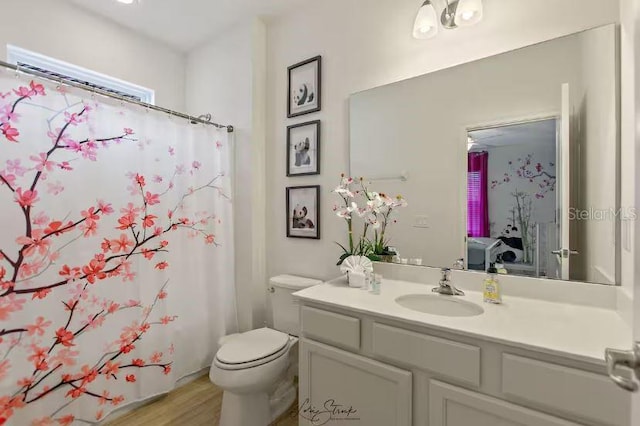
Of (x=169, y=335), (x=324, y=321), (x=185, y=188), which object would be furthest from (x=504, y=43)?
(x=169, y=335)

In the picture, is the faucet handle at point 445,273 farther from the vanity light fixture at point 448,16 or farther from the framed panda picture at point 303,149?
the vanity light fixture at point 448,16

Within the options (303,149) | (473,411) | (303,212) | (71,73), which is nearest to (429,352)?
(473,411)

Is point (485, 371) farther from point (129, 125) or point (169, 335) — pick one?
point (129, 125)

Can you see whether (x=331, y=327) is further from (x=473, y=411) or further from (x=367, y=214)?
(x=367, y=214)

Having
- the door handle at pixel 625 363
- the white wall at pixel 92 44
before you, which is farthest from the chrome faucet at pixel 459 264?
the white wall at pixel 92 44

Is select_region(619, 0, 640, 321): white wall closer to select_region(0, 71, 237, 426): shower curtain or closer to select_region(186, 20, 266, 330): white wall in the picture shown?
select_region(186, 20, 266, 330): white wall

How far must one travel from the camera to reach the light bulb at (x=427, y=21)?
1468 mm

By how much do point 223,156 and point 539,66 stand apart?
1968 millimetres

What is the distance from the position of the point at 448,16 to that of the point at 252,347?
2.01 m

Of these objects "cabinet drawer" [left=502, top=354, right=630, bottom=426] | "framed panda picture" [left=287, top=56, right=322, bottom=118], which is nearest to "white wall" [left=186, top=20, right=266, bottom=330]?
"framed panda picture" [left=287, top=56, right=322, bottom=118]

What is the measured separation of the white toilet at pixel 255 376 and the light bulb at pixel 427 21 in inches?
63.3

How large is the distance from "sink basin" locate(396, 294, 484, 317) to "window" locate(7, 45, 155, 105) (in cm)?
206

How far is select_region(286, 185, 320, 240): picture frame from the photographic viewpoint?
6.53 feet

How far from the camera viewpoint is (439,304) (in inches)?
54.1
